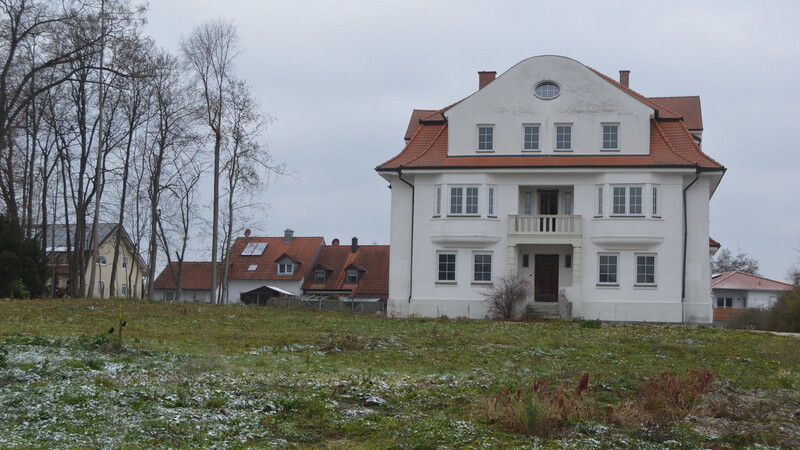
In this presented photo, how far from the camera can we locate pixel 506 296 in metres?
36.9

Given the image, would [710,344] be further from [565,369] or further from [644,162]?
[644,162]

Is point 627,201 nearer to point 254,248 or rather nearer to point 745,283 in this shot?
point 254,248

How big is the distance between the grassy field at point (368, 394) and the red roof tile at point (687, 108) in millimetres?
25605

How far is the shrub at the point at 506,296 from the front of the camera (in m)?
36.8

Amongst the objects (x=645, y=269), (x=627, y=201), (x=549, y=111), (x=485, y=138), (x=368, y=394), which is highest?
(x=549, y=111)

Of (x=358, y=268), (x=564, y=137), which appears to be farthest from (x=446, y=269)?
(x=358, y=268)

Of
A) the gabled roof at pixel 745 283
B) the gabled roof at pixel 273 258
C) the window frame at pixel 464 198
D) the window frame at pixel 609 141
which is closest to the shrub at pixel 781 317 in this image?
the window frame at pixel 609 141

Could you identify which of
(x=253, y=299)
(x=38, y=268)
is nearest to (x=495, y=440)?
(x=38, y=268)

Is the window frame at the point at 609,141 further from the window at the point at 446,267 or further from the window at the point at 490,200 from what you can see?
the window at the point at 446,267

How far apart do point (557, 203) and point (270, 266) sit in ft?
115

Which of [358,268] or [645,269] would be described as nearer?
[645,269]

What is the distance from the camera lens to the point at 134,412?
A: 10.2 meters

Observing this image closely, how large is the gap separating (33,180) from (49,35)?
63.9ft

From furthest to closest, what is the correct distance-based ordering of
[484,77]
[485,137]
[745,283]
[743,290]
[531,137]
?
[745,283], [743,290], [484,77], [485,137], [531,137]
